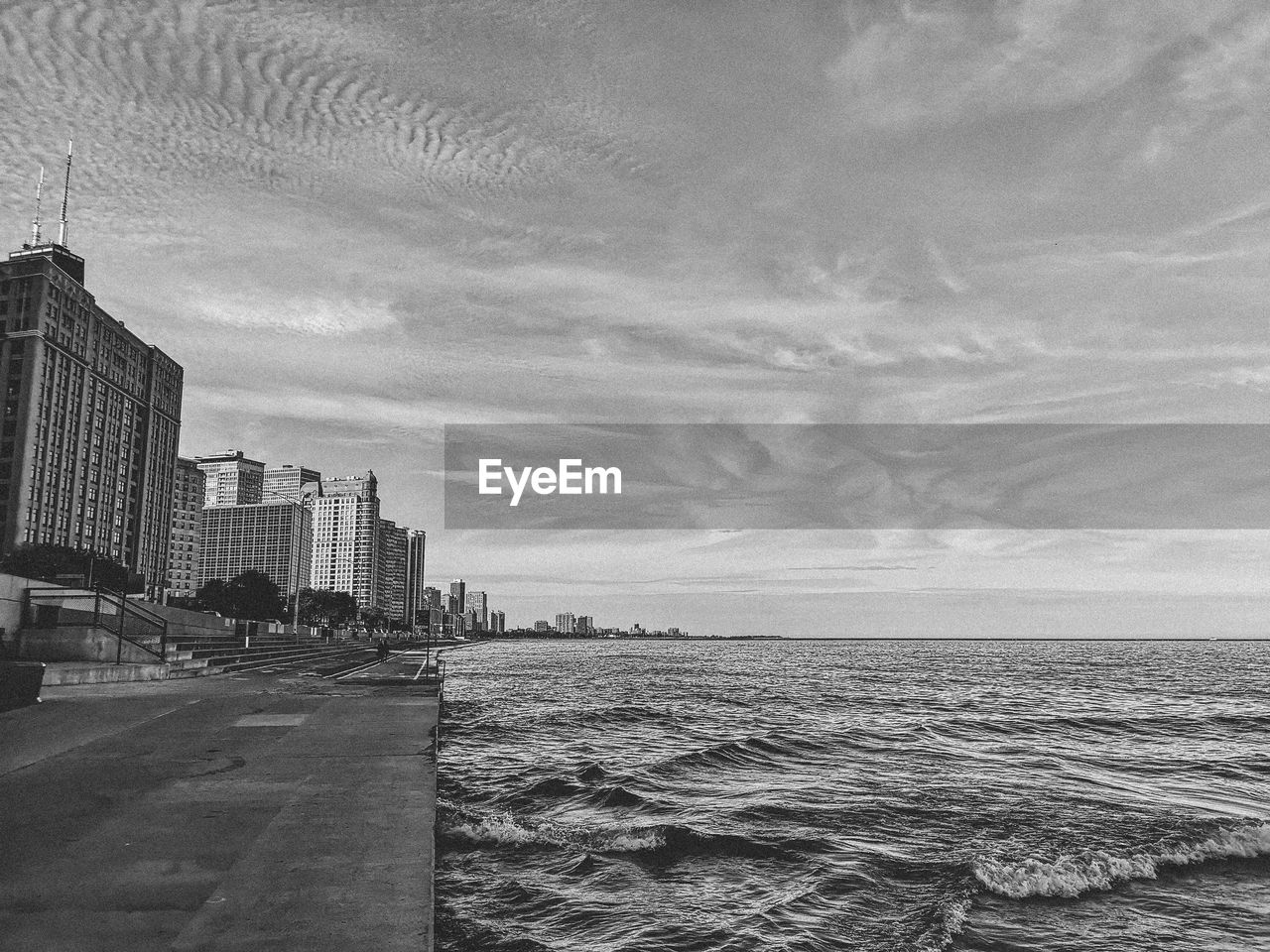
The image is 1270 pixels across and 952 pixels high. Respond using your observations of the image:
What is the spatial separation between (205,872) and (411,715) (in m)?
9.52

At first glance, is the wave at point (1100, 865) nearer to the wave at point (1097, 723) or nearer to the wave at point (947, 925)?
the wave at point (947, 925)

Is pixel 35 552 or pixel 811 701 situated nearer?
pixel 811 701

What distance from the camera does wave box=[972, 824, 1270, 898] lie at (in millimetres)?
10828

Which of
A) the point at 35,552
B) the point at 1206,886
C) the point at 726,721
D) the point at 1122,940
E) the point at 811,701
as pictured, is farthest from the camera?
the point at 35,552

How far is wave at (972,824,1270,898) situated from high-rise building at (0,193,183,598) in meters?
150

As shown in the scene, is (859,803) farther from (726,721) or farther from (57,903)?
(726,721)

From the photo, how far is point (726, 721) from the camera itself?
32.2m

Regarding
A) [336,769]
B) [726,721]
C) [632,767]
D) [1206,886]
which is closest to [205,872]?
[336,769]

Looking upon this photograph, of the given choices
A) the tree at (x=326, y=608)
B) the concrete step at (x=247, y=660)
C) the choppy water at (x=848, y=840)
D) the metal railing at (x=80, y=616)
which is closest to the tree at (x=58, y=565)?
the tree at (x=326, y=608)

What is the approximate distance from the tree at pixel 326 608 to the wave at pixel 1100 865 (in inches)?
6011

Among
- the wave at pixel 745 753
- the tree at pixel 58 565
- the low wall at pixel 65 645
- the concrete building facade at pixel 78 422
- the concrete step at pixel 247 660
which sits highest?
the concrete building facade at pixel 78 422

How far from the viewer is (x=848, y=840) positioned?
1306 cm

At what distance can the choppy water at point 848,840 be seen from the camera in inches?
364

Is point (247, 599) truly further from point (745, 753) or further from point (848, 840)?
point (848, 840)
